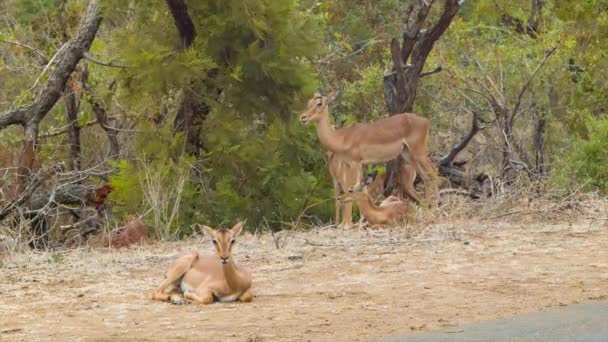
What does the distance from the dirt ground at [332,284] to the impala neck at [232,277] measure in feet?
0.53

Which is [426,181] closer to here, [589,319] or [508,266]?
[508,266]

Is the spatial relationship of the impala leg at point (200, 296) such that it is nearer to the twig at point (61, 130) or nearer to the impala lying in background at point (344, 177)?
the impala lying in background at point (344, 177)

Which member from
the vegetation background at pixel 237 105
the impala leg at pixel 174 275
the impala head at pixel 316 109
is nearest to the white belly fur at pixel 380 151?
the impala head at pixel 316 109

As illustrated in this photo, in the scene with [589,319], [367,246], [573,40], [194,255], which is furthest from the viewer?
[573,40]

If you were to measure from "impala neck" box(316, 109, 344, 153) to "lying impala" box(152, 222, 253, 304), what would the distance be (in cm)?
760

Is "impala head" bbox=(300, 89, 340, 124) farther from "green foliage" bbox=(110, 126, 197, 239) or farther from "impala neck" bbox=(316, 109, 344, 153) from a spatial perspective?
"green foliage" bbox=(110, 126, 197, 239)

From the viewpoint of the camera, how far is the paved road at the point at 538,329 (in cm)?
765

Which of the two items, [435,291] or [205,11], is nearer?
[435,291]

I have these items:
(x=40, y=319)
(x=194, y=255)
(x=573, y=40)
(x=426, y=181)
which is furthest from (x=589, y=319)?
(x=573, y=40)

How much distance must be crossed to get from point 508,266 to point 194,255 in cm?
280

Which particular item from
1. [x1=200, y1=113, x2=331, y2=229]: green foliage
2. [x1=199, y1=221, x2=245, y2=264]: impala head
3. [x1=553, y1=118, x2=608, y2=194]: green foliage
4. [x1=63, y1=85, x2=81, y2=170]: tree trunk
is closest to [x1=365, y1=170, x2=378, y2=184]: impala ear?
[x1=200, y1=113, x2=331, y2=229]: green foliage

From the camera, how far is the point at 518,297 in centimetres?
930

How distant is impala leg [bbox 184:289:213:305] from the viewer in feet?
30.1

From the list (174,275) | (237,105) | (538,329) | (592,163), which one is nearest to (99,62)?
(237,105)
